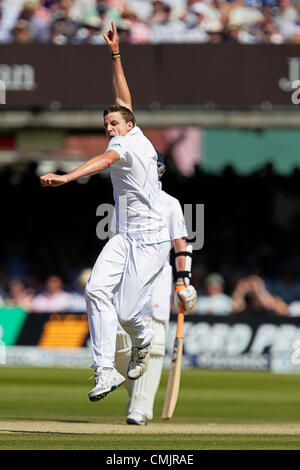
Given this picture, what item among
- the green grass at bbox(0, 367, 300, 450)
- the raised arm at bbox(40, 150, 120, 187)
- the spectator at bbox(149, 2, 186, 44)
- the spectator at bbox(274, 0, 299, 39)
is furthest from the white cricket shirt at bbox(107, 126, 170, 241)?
the spectator at bbox(274, 0, 299, 39)

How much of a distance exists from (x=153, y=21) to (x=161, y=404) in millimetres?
7874

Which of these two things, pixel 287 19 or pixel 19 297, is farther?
pixel 19 297

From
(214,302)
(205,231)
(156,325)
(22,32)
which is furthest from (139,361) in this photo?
(205,231)

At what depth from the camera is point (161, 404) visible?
1245cm

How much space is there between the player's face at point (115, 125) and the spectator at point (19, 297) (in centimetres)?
1044

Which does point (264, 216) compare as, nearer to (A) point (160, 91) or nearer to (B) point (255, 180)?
(B) point (255, 180)

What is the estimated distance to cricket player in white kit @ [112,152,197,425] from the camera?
9.03 m

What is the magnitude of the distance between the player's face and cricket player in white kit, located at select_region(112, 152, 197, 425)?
1.01m

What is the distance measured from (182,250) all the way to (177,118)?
9650 millimetres

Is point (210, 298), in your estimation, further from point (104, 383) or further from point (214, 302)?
point (104, 383)

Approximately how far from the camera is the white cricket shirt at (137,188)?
26.1ft

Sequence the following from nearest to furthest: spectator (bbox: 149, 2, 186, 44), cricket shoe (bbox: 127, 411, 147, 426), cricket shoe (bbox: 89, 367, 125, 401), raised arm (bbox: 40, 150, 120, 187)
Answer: raised arm (bbox: 40, 150, 120, 187) < cricket shoe (bbox: 89, 367, 125, 401) < cricket shoe (bbox: 127, 411, 147, 426) < spectator (bbox: 149, 2, 186, 44)

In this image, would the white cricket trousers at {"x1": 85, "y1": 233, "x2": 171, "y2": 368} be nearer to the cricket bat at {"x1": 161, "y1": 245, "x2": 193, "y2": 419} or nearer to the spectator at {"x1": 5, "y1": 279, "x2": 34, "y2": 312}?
the cricket bat at {"x1": 161, "y1": 245, "x2": 193, "y2": 419}

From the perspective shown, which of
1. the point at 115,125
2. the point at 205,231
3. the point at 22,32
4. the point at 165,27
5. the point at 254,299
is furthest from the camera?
the point at 205,231
